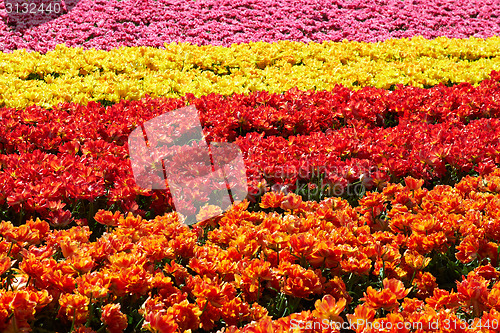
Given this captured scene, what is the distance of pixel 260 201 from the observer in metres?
3.08

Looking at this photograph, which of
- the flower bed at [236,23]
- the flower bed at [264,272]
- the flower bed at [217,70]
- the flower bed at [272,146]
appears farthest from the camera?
the flower bed at [236,23]

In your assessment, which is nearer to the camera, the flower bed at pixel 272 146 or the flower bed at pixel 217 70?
the flower bed at pixel 272 146

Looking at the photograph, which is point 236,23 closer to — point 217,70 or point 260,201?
point 217,70

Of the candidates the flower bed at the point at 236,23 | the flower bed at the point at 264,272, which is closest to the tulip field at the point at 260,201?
the flower bed at the point at 264,272

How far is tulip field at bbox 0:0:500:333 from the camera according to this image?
1.69 metres

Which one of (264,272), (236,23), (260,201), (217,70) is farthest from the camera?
(236,23)

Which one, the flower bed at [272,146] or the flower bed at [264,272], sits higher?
the flower bed at [264,272]

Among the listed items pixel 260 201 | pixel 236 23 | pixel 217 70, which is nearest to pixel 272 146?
pixel 260 201

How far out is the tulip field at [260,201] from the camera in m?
1.69

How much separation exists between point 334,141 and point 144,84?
3.12 meters

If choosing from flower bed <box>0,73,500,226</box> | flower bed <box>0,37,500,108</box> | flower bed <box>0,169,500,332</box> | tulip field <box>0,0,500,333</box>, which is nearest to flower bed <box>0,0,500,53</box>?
tulip field <box>0,0,500,333</box>

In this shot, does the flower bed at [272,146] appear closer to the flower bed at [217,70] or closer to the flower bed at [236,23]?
the flower bed at [217,70]

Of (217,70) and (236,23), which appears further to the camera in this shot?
(236,23)

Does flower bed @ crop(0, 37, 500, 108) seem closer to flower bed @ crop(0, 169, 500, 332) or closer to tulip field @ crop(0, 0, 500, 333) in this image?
tulip field @ crop(0, 0, 500, 333)
